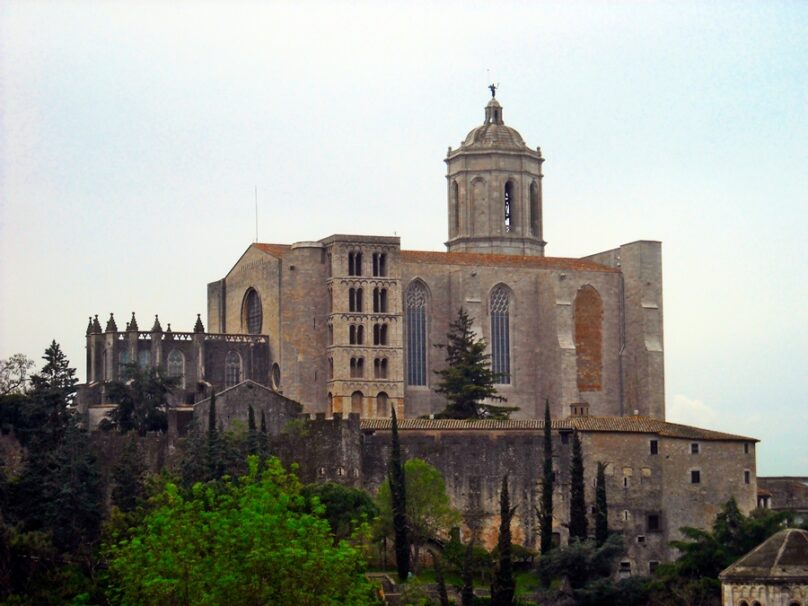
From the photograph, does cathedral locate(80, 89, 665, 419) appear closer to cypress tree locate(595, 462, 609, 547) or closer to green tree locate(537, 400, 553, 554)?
green tree locate(537, 400, 553, 554)

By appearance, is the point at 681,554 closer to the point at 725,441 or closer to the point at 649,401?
the point at 725,441

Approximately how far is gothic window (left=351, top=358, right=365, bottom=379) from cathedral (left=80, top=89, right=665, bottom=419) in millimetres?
69

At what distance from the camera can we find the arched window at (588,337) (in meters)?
112

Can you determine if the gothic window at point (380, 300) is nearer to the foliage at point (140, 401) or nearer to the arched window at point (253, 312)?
the arched window at point (253, 312)

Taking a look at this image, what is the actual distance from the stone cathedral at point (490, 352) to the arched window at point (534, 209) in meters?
0.10

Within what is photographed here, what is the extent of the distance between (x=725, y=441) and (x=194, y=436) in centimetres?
2124

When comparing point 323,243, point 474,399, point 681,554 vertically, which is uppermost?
point 323,243

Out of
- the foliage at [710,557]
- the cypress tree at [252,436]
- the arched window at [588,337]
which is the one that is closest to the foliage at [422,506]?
the cypress tree at [252,436]

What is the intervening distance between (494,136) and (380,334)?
20988 mm

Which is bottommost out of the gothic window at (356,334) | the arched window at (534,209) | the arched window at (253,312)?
the gothic window at (356,334)

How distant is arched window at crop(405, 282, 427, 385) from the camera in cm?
10850

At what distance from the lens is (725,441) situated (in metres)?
95.2

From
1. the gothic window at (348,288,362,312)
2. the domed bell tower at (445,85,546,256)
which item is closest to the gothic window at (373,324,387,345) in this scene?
the gothic window at (348,288,362,312)

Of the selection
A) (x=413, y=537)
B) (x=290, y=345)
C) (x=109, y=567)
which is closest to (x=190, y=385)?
(x=290, y=345)
